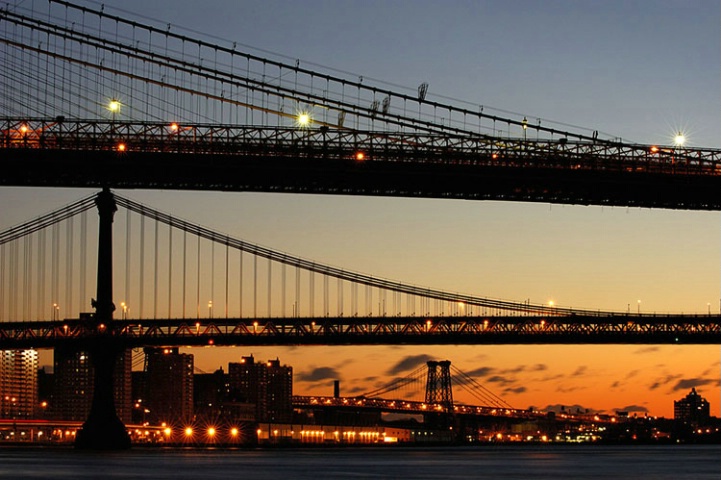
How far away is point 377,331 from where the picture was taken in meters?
69.9

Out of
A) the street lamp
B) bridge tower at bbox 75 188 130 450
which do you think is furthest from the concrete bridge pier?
the street lamp

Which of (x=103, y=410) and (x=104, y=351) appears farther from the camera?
(x=104, y=351)

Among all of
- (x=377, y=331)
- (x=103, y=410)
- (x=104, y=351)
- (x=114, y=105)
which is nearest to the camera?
(x=114, y=105)

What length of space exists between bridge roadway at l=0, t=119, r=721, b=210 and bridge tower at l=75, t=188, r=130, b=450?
199 cm

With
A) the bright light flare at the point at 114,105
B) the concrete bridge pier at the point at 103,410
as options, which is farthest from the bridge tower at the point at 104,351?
the bright light flare at the point at 114,105

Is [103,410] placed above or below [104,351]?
below

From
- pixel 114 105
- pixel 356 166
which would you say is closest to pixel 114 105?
pixel 114 105

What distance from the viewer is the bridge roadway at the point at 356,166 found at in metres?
61.2

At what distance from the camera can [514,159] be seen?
64062 millimetres

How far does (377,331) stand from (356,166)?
10183 millimetres

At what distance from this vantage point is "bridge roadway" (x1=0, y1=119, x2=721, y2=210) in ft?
201

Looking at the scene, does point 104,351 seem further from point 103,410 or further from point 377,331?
point 377,331

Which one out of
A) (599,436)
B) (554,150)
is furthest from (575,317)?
(599,436)

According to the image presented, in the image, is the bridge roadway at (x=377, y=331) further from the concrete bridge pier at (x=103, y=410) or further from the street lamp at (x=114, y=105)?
the street lamp at (x=114, y=105)
